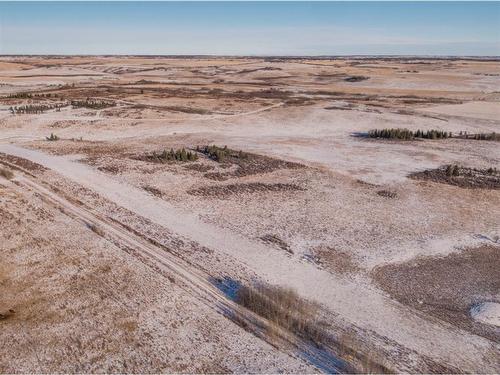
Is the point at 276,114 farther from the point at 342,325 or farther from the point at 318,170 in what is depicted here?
→ the point at 342,325

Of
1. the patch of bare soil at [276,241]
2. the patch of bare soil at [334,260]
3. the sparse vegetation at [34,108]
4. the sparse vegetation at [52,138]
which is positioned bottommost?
the patch of bare soil at [334,260]

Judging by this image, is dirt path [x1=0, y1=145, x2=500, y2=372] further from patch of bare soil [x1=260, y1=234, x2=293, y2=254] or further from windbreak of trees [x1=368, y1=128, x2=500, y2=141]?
windbreak of trees [x1=368, y1=128, x2=500, y2=141]

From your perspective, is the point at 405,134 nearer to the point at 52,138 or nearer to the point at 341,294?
the point at 341,294

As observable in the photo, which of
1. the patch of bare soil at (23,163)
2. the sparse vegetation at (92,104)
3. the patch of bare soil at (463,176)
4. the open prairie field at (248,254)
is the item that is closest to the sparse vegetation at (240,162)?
the open prairie field at (248,254)

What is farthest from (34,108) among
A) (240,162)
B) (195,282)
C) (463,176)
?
(463,176)

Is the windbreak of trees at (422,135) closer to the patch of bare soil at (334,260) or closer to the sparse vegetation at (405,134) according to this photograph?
the sparse vegetation at (405,134)

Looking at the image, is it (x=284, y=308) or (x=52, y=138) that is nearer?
(x=284, y=308)
